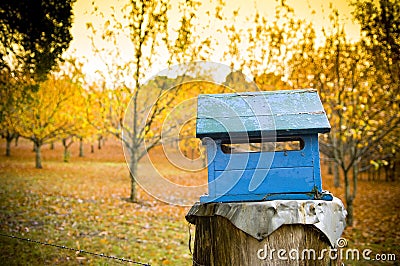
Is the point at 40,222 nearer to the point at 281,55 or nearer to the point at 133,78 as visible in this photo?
the point at 133,78

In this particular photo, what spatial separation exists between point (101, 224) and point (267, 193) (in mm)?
5054

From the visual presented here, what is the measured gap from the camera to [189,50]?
8062 millimetres

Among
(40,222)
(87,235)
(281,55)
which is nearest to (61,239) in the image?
(87,235)

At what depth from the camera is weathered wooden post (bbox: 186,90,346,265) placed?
2.33 metres

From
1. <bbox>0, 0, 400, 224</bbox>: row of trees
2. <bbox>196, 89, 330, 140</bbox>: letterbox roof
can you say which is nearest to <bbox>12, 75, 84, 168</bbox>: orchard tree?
<bbox>0, 0, 400, 224</bbox>: row of trees

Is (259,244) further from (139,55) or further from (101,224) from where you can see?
(139,55)

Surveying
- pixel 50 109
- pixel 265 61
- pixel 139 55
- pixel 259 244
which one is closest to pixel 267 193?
pixel 259 244

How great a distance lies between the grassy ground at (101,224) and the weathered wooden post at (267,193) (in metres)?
2.61

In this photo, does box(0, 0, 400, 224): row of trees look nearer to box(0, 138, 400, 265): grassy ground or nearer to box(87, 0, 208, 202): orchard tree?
box(87, 0, 208, 202): orchard tree

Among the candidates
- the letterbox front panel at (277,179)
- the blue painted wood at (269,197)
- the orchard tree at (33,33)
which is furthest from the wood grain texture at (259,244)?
the orchard tree at (33,33)

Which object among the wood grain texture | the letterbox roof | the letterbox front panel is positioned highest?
the letterbox roof

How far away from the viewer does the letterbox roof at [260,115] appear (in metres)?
2.36

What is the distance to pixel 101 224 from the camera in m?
6.65

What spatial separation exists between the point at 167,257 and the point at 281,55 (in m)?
5.08
